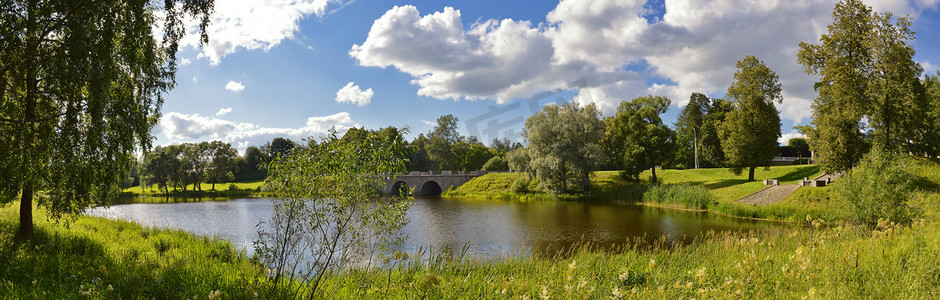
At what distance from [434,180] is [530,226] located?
39.6m

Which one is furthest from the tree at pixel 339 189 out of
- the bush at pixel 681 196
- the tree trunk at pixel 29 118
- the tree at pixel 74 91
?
the bush at pixel 681 196

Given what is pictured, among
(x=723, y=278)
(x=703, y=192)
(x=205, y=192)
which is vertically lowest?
(x=205, y=192)

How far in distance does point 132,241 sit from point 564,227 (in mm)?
20438

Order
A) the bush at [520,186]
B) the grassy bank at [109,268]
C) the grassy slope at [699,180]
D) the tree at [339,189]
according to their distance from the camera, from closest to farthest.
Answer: the grassy bank at [109,268] → the tree at [339,189] → the grassy slope at [699,180] → the bush at [520,186]

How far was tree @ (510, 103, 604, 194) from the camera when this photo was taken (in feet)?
135

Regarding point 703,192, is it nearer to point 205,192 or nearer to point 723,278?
point 723,278

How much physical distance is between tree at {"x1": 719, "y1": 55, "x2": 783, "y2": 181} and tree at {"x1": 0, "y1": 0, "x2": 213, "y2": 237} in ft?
136

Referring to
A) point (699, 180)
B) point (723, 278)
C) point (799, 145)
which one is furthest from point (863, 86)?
point (799, 145)

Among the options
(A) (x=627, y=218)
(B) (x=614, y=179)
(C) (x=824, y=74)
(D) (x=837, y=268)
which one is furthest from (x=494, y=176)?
(D) (x=837, y=268)

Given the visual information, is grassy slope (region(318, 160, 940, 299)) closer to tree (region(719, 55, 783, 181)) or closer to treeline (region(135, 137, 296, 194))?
tree (region(719, 55, 783, 181))

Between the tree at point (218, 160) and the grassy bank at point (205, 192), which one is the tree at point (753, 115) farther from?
the tree at point (218, 160)

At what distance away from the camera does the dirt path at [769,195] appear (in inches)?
1241

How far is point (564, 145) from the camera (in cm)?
4134

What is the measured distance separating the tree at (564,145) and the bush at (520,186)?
186 inches
